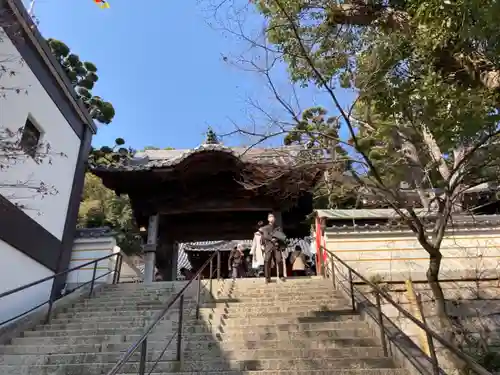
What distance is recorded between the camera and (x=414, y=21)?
484 cm

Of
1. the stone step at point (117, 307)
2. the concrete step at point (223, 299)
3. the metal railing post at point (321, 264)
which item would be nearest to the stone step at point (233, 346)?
the concrete step at point (223, 299)

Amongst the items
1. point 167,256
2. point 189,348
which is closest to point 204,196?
point 167,256

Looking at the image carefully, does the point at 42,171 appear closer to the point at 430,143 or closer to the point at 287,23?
the point at 287,23

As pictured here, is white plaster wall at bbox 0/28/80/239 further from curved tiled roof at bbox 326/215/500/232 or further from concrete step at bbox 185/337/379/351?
curved tiled roof at bbox 326/215/500/232

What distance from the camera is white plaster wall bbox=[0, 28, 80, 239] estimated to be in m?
7.56

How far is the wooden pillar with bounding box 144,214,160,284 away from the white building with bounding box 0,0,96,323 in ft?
6.14

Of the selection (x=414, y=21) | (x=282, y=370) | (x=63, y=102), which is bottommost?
(x=282, y=370)

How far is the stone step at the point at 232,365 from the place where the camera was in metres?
4.61

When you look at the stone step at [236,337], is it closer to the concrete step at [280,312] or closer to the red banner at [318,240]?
the concrete step at [280,312]

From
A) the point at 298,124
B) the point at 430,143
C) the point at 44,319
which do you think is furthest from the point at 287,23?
the point at 44,319

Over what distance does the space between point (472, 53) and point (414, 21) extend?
2.46 feet

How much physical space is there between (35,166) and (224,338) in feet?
18.3

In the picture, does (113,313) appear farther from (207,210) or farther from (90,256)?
(207,210)

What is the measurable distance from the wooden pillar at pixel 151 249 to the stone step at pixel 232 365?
5326 mm
